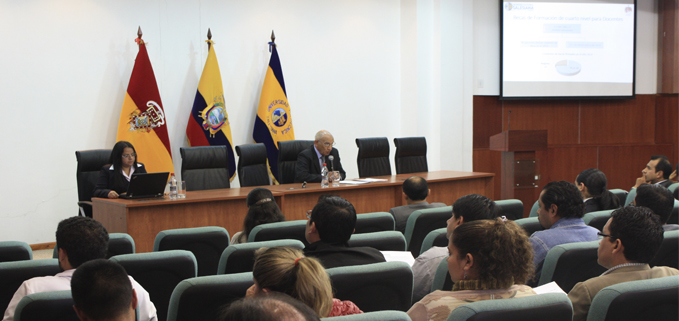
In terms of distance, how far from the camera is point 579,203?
299cm

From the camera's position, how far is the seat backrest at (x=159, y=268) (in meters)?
2.33

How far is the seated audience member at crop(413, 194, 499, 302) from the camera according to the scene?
2.50 m

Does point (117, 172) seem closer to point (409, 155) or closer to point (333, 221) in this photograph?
point (333, 221)

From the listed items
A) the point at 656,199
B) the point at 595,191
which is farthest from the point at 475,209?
the point at 595,191

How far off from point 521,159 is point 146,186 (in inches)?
167

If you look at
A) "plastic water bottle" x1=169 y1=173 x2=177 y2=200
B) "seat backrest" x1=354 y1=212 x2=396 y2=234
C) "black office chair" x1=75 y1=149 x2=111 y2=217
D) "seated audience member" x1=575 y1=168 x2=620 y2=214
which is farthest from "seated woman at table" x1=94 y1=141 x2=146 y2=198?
"seated audience member" x1=575 y1=168 x2=620 y2=214

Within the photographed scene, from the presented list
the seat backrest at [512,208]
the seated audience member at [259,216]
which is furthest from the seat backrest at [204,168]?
the seat backrest at [512,208]

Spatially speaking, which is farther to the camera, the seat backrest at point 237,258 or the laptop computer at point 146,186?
the laptop computer at point 146,186

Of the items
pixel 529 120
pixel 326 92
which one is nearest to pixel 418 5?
pixel 326 92

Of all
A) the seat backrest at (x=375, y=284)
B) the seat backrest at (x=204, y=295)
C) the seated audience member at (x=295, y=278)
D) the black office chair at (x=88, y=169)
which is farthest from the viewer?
the black office chair at (x=88, y=169)

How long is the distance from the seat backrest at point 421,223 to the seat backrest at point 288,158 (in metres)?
2.98

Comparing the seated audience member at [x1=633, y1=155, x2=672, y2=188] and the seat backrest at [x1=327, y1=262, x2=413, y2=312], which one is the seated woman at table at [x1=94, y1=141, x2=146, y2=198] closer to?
the seat backrest at [x1=327, y1=262, x2=413, y2=312]

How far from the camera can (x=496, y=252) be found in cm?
181

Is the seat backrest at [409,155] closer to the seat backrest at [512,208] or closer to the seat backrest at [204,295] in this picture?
the seat backrest at [512,208]
